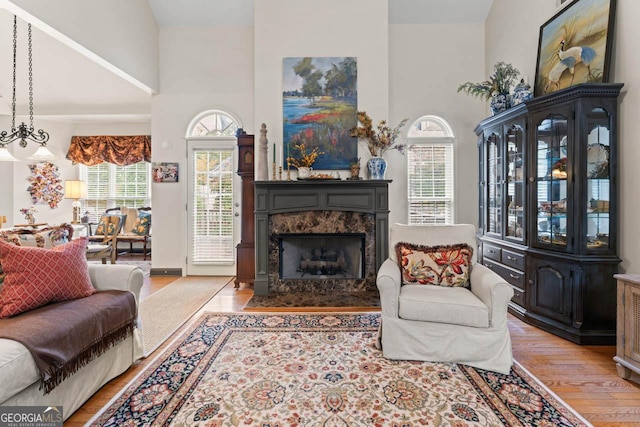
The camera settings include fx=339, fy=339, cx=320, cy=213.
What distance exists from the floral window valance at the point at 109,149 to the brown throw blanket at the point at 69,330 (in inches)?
221

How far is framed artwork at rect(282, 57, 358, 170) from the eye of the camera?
173 inches

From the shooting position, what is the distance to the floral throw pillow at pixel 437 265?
2.79m

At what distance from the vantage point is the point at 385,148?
4316 millimetres

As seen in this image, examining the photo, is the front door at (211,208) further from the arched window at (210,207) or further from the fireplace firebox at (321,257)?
the fireplace firebox at (321,257)

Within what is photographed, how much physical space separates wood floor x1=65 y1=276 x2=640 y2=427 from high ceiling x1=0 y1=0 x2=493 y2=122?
4323mm

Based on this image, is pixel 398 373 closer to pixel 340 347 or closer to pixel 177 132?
pixel 340 347

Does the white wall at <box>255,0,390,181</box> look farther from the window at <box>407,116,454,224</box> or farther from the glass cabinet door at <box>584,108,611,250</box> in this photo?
the glass cabinet door at <box>584,108,611,250</box>

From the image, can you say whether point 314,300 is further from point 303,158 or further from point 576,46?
point 576,46

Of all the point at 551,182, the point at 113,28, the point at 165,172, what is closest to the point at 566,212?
the point at 551,182

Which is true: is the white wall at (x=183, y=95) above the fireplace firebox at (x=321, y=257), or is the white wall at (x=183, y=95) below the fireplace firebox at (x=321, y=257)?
above

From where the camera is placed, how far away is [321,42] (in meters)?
4.40

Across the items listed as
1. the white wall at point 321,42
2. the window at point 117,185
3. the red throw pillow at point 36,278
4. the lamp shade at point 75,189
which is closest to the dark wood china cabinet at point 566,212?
the white wall at point 321,42

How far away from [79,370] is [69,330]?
0.98ft

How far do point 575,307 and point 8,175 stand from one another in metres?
9.00
